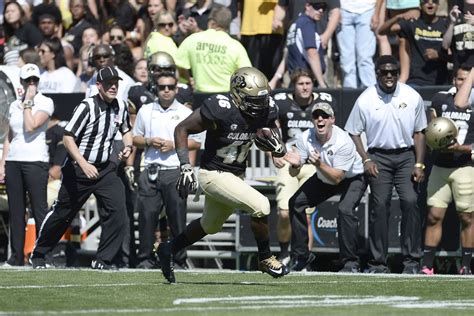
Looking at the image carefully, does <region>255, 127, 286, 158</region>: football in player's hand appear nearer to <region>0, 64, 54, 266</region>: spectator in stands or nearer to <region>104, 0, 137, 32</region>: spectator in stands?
<region>0, 64, 54, 266</region>: spectator in stands

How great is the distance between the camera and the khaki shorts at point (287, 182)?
13.8m

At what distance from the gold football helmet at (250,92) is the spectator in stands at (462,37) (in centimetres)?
402

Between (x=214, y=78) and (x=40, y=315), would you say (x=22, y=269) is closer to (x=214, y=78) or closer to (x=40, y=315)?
(x=214, y=78)

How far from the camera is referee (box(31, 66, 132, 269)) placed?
1282cm

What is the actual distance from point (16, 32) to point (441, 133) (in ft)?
24.1

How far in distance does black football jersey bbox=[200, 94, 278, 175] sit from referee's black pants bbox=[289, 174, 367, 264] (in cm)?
281

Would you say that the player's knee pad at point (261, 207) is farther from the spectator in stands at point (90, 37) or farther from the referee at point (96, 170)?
the spectator in stands at point (90, 37)

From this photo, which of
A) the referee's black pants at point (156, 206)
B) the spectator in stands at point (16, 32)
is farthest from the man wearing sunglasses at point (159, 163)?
the spectator in stands at point (16, 32)

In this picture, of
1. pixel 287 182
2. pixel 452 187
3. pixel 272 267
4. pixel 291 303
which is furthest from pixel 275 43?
pixel 291 303

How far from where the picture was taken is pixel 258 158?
14.9 metres

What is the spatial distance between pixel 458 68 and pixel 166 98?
3091 mm

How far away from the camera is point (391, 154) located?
43.4 ft

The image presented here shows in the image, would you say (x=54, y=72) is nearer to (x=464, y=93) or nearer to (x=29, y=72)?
(x=29, y=72)

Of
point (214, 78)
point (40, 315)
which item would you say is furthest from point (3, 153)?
point (40, 315)
